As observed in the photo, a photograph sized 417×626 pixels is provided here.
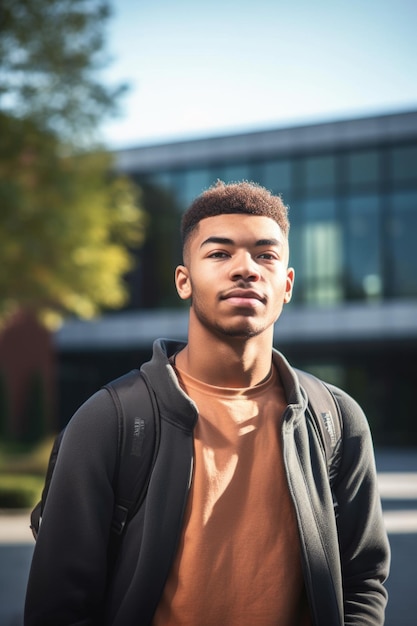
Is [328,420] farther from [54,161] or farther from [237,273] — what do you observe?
[54,161]

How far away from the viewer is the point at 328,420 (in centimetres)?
230

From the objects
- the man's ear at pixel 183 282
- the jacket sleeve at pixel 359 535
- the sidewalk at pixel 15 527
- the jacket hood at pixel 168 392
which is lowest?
the sidewalk at pixel 15 527

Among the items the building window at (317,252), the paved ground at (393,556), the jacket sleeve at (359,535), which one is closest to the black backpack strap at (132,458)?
the jacket sleeve at (359,535)

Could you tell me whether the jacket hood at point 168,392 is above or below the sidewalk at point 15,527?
above

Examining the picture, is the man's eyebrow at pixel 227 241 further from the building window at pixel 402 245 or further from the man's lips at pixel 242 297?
the building window at pixel 402 245

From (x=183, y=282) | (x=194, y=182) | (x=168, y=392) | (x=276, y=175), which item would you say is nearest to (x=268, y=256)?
(x=183, y=282)

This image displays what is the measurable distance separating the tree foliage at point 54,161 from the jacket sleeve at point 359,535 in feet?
39.1

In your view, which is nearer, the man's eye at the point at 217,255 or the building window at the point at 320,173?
the man's eye at the point at 217,255

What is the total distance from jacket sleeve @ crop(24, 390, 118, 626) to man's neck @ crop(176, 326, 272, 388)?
31 cm

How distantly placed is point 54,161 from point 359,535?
13.6 m

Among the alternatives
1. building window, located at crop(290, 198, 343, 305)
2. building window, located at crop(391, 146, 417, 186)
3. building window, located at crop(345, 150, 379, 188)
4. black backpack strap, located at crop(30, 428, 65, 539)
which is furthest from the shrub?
building window, located at crop(391, 146, 417, 186)

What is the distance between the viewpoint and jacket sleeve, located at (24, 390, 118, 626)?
80.0 inches

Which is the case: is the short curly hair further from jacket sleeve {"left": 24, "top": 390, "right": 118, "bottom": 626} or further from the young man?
jacket sleeve {"left": 24, "top": 390, "right": 118, "bottom": 626}

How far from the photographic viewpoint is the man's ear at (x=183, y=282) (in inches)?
90.7
